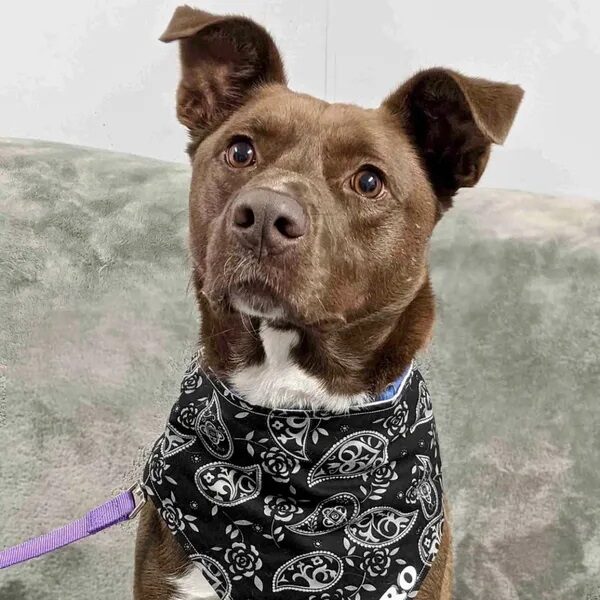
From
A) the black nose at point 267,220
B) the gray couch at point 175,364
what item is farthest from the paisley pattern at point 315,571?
the gray couch at point 175,364

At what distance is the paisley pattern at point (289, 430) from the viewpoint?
2.12 m

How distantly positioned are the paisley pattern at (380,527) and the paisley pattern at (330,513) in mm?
42

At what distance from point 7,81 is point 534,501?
3.53m

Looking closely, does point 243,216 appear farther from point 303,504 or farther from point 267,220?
point 303,504

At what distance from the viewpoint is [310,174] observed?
198 centimetres

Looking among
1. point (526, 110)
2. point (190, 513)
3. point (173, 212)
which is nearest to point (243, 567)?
point (190, 513)

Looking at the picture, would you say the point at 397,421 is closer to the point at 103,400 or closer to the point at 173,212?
the point at 103,400

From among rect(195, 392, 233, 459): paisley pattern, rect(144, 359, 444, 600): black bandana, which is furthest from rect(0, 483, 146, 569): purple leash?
rect(195, 392, 233, 459): paisley pattern

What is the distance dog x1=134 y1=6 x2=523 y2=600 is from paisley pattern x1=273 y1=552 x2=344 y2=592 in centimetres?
4

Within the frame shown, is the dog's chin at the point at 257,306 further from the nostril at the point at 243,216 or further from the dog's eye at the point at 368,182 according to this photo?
the dog's eye at the point at 368,182

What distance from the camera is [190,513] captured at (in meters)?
2.16

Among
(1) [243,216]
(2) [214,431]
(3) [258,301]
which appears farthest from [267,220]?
(2) [214,431]

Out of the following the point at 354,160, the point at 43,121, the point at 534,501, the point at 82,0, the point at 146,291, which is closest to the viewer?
the point at 354,160

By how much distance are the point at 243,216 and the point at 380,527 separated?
98cm
